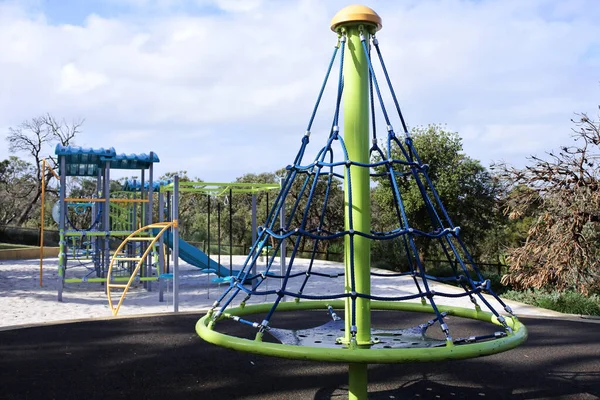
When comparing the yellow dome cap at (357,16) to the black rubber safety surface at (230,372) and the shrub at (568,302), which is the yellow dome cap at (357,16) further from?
the shrub at (568,302)

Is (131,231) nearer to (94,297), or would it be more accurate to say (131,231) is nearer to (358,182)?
(94,297)

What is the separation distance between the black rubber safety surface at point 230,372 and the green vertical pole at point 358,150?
123 cm

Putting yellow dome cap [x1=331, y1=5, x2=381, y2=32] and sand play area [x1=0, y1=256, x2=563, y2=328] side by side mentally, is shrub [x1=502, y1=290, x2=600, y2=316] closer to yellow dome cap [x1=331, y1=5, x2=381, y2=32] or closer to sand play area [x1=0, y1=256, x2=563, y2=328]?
sand play area [x1=0, y1=256, x2=563, y2=328]

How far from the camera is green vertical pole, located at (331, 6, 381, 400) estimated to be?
3.60 metres

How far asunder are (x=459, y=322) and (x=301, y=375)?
362 centimetres

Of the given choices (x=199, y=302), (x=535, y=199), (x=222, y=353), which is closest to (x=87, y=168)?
(x=199, y=302)

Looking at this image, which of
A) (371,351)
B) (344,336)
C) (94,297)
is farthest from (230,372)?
(94,297)

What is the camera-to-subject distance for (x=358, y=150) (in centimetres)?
366

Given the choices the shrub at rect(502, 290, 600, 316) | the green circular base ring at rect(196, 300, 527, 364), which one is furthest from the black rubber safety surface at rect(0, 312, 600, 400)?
the shrub at rect(502, 290, 600, 316)

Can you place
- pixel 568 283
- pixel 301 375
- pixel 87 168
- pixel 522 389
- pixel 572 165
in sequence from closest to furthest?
pixel 522 389
pixel 301 375
pixel 568 283
pixel 572 165
pixel 87 168

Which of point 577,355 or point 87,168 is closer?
point 577,355

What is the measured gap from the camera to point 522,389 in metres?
4.85

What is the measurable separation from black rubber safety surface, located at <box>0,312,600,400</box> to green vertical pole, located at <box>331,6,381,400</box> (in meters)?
1.23

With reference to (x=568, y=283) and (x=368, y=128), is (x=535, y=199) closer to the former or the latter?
(x=568, y=283)
